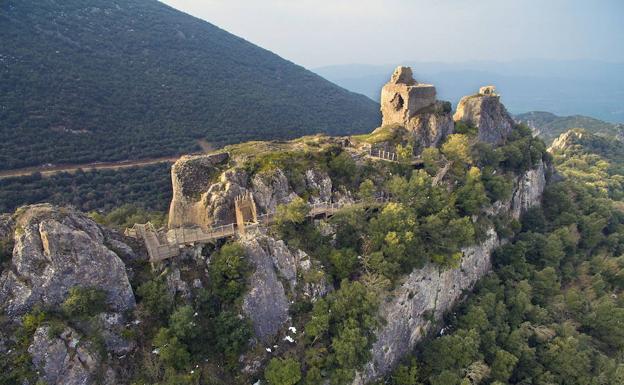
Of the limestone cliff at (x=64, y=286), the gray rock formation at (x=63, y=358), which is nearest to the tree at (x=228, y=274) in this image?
the limestone cliff at (x=64, y=286)

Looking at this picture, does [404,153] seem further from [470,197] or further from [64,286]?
[64,286]

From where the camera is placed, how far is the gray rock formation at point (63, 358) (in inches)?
937

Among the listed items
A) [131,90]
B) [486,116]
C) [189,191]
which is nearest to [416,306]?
[189,191]

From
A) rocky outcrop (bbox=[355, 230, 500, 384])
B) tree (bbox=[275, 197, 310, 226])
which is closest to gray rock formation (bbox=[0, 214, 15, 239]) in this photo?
tree (bbox=[275, 197, 310, 226])

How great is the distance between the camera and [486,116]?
58781 millimetres

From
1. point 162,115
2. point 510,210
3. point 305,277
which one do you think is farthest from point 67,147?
point 510,210

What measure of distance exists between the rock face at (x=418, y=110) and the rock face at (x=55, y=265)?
38363 mm

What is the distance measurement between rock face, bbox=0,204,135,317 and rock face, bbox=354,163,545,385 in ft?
63.9

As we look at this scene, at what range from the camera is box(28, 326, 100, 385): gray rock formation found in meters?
23.8

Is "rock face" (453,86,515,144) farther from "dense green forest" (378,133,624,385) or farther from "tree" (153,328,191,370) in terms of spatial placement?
"tree" (153,328,191,370)

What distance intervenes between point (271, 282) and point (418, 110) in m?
33.3

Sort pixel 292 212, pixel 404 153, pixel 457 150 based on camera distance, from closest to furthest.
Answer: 1. pixel 292 212
2. pixel 404 153
3. pixel 457 150

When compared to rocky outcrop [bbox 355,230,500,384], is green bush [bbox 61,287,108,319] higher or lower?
higher

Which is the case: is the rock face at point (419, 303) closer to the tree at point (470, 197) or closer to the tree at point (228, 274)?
the tree at point (470, 197)
